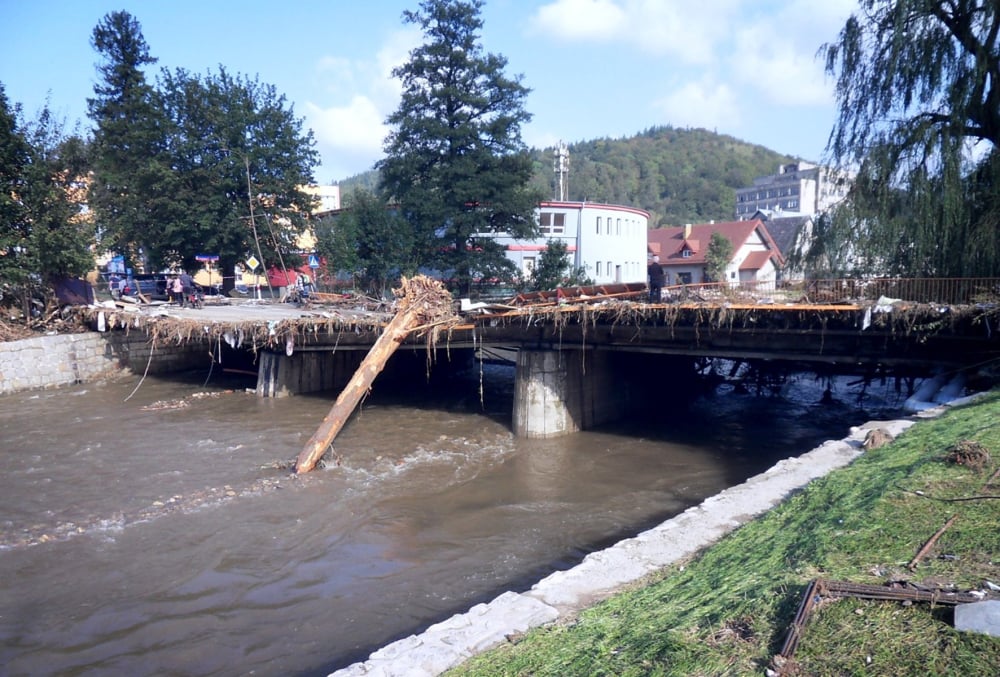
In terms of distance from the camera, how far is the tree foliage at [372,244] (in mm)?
29266

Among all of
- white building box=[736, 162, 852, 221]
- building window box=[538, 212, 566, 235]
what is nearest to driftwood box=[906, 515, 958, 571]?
building window box=[538, 212, 566, 235]

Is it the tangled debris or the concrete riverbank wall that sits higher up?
the tangled debris

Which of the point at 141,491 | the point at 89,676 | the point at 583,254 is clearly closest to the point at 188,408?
the point at 141,491

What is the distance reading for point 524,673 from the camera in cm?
516

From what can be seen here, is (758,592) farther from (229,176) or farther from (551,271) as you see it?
(229,176)

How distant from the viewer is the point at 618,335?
18.4 metres

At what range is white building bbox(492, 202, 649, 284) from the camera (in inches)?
1659

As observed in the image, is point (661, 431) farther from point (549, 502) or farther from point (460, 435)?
point (549, 502)

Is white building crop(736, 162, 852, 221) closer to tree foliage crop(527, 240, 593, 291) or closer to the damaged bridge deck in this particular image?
tree foliage crop(527, 240, 593, 291)

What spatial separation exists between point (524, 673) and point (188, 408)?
1978 cm

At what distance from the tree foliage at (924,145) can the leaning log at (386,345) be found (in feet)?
35.4

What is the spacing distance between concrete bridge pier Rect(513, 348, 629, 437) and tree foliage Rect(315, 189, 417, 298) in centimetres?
1137

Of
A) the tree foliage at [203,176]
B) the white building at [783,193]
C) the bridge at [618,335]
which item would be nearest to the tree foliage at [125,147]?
the tree foliage at [203,176]

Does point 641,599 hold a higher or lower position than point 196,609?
higher
